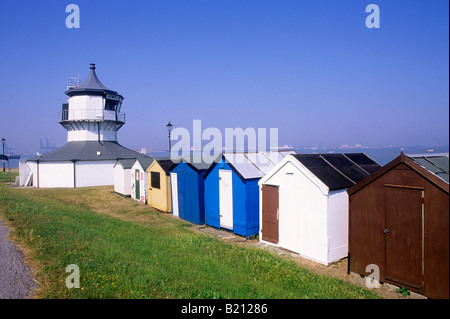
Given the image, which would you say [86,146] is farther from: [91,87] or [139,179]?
[139,179]

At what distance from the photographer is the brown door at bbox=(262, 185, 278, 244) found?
37.9 ft

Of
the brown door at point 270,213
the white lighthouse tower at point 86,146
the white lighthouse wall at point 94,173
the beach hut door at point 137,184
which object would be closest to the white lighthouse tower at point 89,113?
the white lighthouse tower at point 86,146

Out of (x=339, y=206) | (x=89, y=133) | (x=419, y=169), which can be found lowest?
(x=339, y=206)

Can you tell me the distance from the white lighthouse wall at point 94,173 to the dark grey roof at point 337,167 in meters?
28.4

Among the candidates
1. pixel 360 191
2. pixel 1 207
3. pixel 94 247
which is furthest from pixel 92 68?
pixel 360 191

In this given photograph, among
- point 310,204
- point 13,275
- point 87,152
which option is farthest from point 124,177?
point 13,275

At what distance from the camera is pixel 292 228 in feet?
35.7

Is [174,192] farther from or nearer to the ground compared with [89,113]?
nearer to the ground

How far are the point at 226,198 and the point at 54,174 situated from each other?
88.4ft

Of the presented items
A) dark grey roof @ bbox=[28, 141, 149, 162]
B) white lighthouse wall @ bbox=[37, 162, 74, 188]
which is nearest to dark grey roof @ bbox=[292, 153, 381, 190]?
dark grey roof @ bbox=[28, 141, 149, 162]

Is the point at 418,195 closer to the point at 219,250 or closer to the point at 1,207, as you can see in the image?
the point at 219,250

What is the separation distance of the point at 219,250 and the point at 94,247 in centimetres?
382

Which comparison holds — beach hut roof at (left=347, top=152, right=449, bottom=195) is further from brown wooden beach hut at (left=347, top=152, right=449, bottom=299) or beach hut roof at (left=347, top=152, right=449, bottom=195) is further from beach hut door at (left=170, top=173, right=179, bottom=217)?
beach hut door at (left=170, top=173, right=179, bottom=217)

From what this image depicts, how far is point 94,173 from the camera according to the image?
34.0 meters
